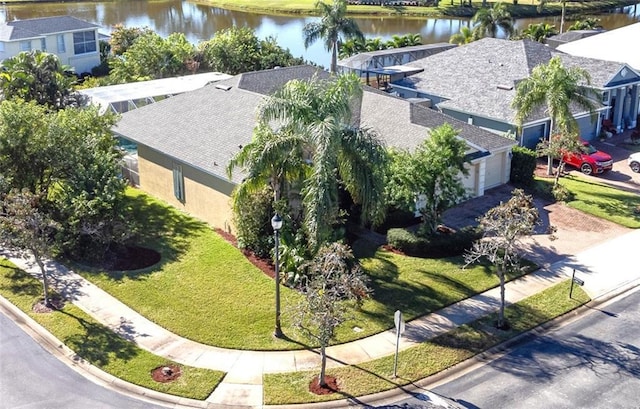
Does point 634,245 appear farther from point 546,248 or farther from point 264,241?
point 264,241

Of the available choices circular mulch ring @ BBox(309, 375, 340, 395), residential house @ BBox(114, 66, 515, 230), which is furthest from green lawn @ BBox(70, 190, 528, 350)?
residential house @ BBox(114, 66, 515, 230)

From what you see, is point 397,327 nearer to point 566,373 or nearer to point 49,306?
point 566,373

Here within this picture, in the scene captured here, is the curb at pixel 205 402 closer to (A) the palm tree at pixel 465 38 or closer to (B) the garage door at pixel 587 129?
(B) the garage door at pixel 587 129

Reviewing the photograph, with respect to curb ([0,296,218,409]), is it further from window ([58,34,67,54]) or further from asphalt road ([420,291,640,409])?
window ([58,34,67,54])

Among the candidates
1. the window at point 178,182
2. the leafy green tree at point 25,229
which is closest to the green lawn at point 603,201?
the window at point 178,182

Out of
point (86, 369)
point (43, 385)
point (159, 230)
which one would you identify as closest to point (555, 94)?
point (159, 230)

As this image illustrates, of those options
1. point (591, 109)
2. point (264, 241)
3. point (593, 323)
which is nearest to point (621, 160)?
point (591, 109)
